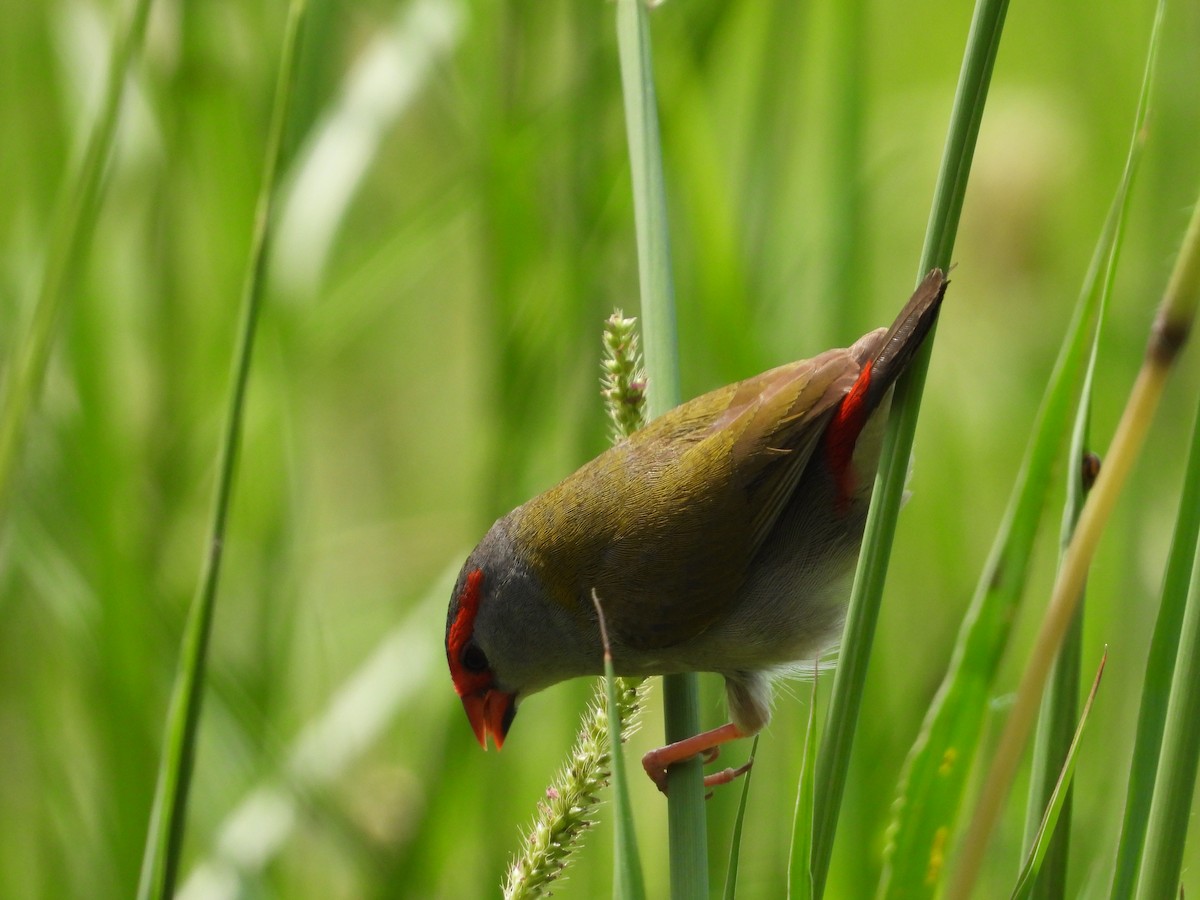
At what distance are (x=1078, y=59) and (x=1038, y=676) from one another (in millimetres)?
3053

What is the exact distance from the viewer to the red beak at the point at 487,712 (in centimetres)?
241

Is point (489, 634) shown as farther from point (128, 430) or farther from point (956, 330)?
point (956, 330)

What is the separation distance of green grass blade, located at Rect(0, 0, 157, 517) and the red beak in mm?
1002

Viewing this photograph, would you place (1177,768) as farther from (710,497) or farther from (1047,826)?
(710,497)

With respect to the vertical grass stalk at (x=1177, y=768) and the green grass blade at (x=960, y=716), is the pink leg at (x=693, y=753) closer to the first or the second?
the green grass blade at (x=960, y=716)

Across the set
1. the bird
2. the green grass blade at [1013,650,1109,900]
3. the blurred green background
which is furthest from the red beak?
the green grass blade at [1013,650,1109,900]

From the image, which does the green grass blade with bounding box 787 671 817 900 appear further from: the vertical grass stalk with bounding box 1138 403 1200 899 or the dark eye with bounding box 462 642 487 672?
the dark eye with bounding box 462 642 487 672

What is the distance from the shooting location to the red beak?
2.41m

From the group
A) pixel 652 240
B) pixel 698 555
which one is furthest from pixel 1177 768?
pixel 698 555

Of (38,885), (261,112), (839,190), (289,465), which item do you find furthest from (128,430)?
(839,190)

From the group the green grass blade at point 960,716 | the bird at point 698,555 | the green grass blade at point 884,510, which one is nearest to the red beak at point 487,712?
the bird at point 698,555

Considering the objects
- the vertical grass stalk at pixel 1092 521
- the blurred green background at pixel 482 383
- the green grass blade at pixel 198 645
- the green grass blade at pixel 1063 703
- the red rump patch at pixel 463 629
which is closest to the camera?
the vertical grass stalk at pixel 1092 521

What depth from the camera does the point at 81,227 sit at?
1769mm

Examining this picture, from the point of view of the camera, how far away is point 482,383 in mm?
3246
